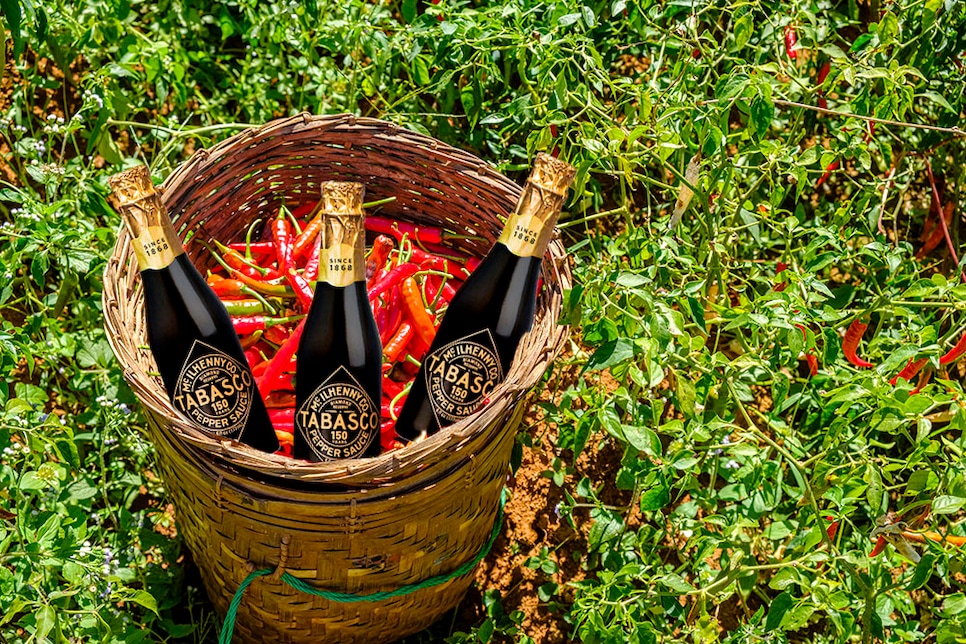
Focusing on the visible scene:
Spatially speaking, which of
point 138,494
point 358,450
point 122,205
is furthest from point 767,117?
point 138,494

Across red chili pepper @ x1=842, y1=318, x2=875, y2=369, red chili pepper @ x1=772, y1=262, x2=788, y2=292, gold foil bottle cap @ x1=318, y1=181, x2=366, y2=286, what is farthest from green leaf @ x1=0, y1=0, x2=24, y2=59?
red chili pepper @ x1=842, y1=318, x2=875, y2=369

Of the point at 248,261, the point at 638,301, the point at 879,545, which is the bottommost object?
the point at 879,545

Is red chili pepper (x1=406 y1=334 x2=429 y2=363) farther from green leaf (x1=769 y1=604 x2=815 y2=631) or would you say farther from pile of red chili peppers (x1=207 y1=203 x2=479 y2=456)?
green leaf (x1=769 y1=604 x2=815 y2=631)

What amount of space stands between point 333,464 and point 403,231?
2.88 feet

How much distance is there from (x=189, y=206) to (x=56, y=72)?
111 cm

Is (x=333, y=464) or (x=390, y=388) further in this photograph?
(x=390, y=388)

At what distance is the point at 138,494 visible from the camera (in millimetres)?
2406

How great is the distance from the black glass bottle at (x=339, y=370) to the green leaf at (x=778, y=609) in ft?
2.42

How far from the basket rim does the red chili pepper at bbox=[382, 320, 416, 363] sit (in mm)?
307

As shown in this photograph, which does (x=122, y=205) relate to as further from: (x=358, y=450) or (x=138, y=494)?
(x=138, y=494)

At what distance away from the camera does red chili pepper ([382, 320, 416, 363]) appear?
6.80 feet

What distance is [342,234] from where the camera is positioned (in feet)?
5.33

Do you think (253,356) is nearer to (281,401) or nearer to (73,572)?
(281,401)

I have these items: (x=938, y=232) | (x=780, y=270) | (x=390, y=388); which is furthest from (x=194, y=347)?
(x=938, y=232)
